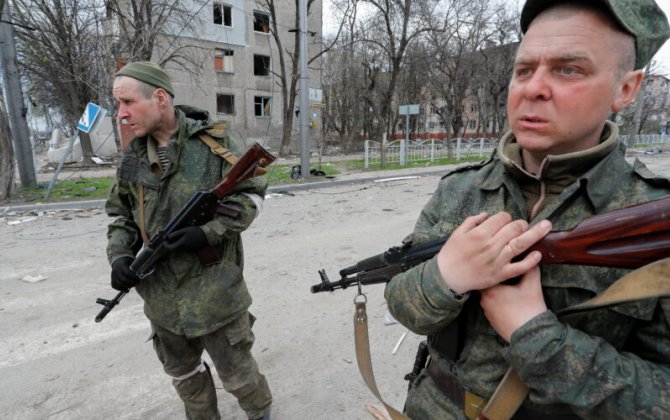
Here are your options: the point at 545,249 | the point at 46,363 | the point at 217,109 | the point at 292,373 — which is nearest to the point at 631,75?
the point at 545,249

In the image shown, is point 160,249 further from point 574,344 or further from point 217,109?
point 217,109

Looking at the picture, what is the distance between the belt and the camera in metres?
1.00

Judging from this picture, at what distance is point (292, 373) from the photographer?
110 inches

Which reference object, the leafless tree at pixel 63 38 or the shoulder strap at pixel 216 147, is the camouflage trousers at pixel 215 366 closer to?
the shoulder strap at pixel 216 147

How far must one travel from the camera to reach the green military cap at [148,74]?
205 cm

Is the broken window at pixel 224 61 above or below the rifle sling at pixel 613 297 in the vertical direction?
above

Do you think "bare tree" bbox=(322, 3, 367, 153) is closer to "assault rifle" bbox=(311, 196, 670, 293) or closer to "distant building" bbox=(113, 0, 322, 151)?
"distant building" bbox=(113, 0, 322, 151)

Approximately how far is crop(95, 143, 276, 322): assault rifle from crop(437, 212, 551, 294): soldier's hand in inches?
51.6

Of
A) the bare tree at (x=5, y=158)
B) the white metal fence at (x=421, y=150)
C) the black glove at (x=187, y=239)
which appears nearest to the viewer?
the black glove at (x=187, y=239)

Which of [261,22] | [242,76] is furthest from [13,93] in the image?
[261,22]

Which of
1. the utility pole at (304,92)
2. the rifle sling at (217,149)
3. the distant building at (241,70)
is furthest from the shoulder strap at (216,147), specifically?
the distant building at (241,70)

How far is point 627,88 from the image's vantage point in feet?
3.10

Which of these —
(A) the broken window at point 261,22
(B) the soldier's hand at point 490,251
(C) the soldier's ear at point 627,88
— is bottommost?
(B) the soldier's hand at point 490,251

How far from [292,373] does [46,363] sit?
1790mm
